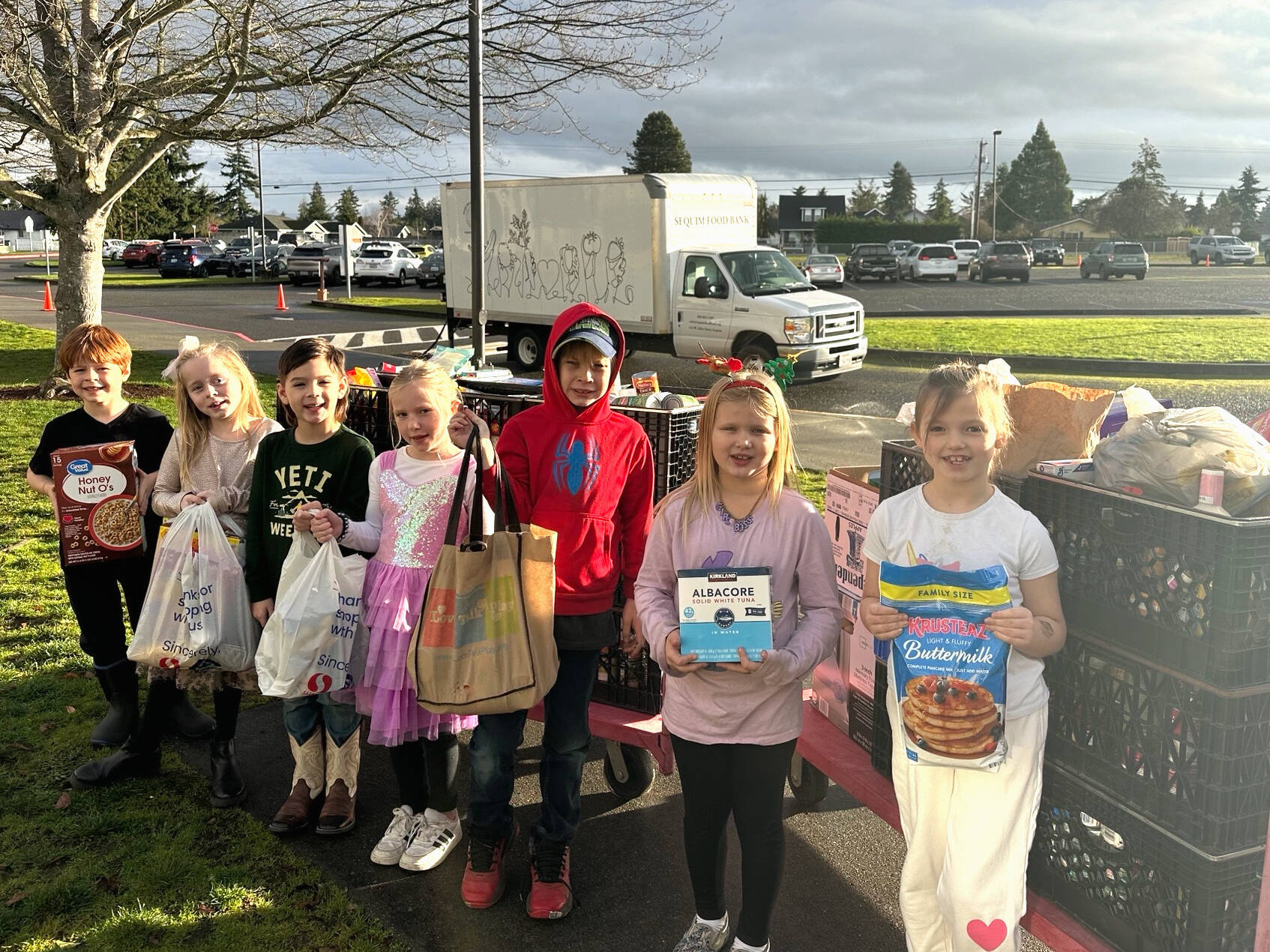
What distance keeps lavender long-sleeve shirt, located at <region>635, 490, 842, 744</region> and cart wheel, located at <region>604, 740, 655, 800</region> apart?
3.96 ft

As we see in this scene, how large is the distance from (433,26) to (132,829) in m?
10.6

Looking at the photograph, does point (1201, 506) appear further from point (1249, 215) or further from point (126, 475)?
point (1249, 215)

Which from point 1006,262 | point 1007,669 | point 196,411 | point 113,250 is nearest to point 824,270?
point 1006,262

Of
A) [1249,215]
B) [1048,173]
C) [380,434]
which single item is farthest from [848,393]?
[1249,215]

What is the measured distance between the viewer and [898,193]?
128 meters

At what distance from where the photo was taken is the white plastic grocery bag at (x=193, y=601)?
3.74 m

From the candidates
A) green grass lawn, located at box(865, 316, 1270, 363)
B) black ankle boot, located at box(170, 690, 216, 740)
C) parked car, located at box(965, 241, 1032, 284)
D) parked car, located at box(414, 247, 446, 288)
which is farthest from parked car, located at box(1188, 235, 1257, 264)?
black ankle boot, located at box(170, 690, 216, 740)

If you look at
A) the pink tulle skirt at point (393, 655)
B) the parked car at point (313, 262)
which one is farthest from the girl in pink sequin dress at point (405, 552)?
the parked car at point (313, 262)

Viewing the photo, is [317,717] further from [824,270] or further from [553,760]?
[824,270]

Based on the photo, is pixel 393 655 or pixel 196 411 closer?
pixel 393 655

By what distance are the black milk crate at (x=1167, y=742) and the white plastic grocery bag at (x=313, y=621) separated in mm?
2191

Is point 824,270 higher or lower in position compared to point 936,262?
lower

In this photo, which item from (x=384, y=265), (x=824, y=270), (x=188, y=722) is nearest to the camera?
(x=188, y=722)

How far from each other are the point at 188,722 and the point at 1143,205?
361 feet
